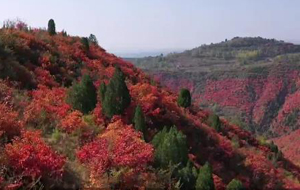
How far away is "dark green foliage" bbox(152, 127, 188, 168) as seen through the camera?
1482 centimetres

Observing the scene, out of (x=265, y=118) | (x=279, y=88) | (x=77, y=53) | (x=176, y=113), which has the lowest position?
(x=265, y=118)

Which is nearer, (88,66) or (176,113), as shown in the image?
(176,113)

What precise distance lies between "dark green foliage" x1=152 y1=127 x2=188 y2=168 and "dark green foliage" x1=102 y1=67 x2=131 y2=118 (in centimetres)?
322

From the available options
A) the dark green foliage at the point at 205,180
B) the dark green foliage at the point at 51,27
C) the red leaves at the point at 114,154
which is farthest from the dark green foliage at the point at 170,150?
the dark green foliage at the point at 51,27

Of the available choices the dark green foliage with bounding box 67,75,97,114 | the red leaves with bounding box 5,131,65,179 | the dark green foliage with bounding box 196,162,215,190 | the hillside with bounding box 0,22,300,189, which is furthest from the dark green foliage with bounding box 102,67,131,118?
the red leaves with bounding box 5,131,65,179

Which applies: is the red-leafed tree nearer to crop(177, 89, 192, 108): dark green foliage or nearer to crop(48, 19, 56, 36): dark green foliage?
crop(177, 89, 192, 108): dark green foliage

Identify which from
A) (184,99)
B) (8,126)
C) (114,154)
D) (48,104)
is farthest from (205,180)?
(184,99)

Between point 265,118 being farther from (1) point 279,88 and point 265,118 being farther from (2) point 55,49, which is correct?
(2) point 55,49

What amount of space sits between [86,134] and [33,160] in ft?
17.3

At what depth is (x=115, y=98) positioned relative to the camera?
19.4 m

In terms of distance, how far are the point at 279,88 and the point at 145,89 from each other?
111551mm

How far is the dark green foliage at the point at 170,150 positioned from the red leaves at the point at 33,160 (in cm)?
562

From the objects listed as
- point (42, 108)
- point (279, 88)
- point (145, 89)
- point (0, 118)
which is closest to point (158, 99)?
point (145, 89)

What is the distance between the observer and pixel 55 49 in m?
29.7
